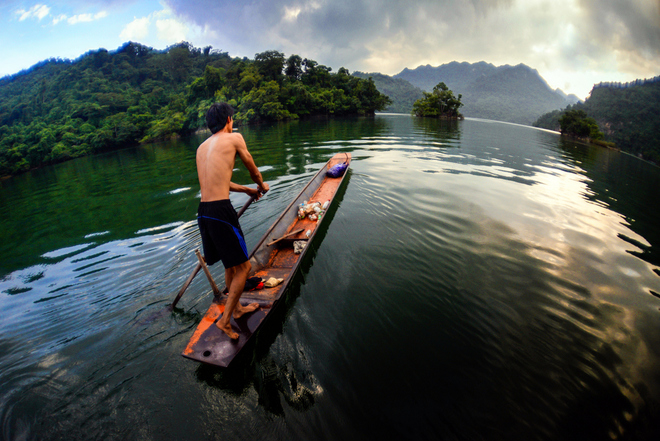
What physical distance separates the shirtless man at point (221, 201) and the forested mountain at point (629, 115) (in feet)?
127

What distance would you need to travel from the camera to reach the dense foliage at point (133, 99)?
3369 cm

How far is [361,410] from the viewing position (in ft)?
8.60

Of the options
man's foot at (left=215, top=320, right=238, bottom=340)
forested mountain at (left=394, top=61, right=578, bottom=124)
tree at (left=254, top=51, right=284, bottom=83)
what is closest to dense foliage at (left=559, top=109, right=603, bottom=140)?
man's foot at (left=215, top=320, right=238, bottom=340)

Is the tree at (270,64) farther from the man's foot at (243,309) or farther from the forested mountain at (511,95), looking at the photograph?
the forested mountain at (511,95)

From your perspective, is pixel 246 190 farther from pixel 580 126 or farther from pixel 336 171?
pixel 580 126

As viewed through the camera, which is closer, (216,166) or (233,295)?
(216,166)

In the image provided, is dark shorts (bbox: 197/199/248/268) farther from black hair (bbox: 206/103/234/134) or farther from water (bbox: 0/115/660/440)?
water (bbox: 0/115/660/440)

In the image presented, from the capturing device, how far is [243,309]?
139 inches

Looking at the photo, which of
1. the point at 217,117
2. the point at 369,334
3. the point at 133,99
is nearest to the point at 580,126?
the point at 369,334

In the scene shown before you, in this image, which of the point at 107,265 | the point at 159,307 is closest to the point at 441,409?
the point at 159,307

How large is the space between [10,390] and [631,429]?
6.74 meters

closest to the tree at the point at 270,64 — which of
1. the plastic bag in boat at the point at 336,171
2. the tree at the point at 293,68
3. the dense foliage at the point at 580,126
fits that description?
the tree at the point at 293,68

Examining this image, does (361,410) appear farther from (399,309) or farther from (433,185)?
(433,185)

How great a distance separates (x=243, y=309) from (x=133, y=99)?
66.5 meters
